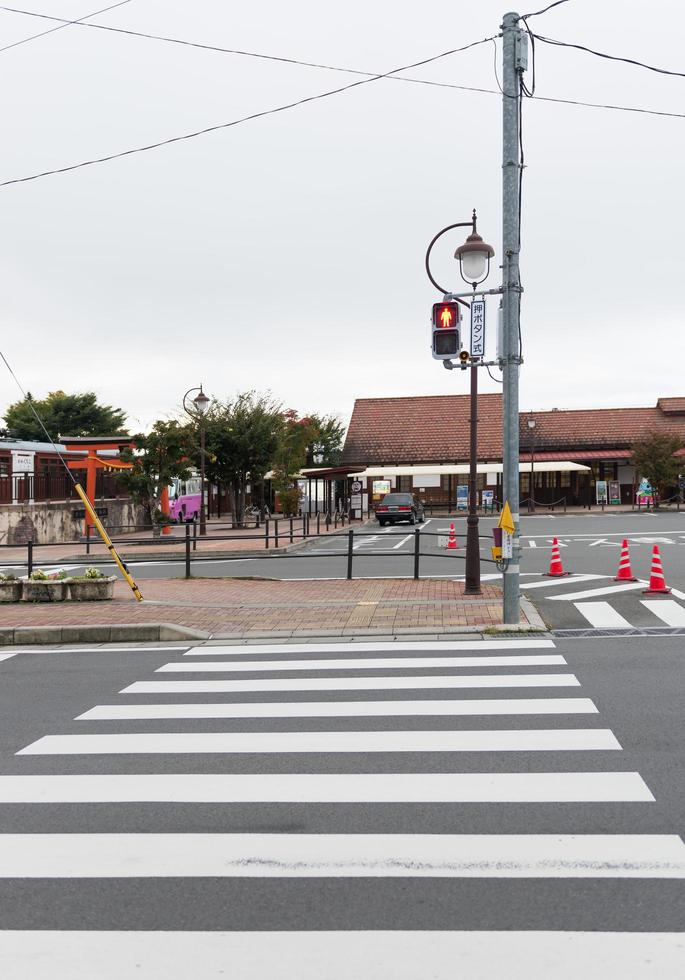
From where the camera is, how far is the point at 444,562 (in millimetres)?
21094

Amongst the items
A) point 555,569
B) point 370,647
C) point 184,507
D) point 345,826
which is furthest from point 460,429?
point 345,826

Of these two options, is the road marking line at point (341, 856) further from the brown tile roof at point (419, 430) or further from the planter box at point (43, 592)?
the brown tile roof at point (419, 430)

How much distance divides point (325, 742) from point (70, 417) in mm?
63856

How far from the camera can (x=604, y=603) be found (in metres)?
12.7

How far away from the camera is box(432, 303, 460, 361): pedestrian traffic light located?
11.0 m

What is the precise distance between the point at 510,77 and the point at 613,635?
6.76 m

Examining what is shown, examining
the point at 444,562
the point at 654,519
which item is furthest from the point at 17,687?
the point at 654,519

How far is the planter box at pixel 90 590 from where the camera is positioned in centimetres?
1300

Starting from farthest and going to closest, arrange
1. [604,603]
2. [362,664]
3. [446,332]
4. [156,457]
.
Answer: [156,457] < [604,603] < [446,332] < [362,664]

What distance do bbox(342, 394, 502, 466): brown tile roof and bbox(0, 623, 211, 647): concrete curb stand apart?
43417mm

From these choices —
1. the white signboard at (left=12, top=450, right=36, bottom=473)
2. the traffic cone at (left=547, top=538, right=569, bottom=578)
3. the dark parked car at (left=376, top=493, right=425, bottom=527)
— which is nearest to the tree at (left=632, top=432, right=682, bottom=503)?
the dark parked car at (left=376, top=493, right=425, bottom=527)

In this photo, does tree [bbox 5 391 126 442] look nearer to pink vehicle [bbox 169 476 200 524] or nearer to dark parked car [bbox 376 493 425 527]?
pink vehicle [bbox 169 476 200 524]

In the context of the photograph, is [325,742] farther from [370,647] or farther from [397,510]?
[397,510]

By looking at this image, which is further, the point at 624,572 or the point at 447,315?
the point at 624,572
